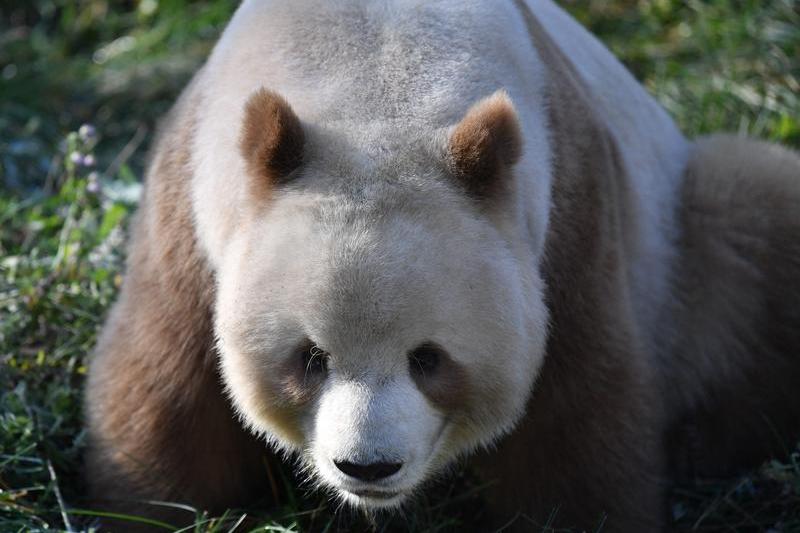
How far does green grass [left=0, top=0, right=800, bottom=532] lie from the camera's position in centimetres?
452

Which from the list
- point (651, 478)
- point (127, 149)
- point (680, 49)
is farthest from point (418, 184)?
point (680, 49)

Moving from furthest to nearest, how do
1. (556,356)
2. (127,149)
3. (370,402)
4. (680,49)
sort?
1. (680,49)
2. (127,149)
3. (556,356)
4. (370,402)

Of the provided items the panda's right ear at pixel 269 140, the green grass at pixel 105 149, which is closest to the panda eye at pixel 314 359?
the panda's right ear at pixel 269 140

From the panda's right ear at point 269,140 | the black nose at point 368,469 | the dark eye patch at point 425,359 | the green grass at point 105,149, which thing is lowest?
the green grass at point 105,149

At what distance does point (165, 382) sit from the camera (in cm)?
403

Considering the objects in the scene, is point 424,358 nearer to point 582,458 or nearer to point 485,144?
point 485,144

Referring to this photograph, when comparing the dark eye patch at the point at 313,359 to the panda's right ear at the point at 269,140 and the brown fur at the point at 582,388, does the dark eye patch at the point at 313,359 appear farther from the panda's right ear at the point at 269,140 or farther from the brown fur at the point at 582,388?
the brown fur at the point at 582,388

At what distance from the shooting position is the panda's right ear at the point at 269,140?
329cm

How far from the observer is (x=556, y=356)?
158 inches

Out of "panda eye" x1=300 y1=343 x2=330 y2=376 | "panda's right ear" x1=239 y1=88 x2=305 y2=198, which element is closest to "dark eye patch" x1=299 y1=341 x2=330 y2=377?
"panda eye" x1=300 y1=343 x2=330 y2=376

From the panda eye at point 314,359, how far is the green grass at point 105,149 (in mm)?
860

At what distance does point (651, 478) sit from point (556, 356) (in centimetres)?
62

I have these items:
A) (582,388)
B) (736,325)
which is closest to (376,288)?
(582,388)

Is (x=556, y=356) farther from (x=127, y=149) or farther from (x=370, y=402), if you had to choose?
(x=127, y=149)
